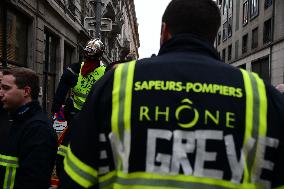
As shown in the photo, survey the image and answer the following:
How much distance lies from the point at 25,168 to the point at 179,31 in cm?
154

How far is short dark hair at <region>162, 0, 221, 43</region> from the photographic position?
1862 millimetres

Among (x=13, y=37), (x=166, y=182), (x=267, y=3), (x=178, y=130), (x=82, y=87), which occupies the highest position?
(x=267, y=3)

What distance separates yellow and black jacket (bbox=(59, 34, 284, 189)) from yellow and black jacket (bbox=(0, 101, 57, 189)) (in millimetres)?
1166

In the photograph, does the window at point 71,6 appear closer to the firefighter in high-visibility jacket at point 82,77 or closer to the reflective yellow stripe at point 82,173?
the firefighter in high-visibility jacket at point 82,77

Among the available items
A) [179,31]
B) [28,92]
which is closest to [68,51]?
[28,92]

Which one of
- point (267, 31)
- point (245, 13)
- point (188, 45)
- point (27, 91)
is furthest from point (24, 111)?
point (245, 13)

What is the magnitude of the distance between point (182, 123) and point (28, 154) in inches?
60.7

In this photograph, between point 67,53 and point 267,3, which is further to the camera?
point 267,3

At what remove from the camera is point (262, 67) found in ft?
107

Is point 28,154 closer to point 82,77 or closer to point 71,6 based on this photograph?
point 82,77

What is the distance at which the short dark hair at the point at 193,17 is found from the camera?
1.86 metres

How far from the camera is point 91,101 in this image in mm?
1793

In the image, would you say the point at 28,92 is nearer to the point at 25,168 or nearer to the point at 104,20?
the point at 25,168

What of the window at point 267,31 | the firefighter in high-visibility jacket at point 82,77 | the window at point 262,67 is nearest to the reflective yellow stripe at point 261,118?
the firefighter in high-visibility jacket at point 82,77
